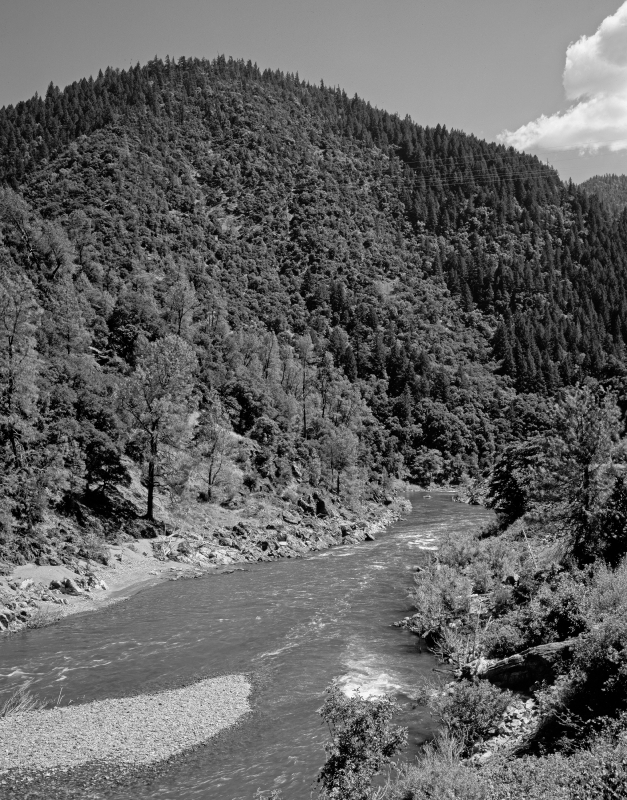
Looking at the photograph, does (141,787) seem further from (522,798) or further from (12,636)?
(12,636)

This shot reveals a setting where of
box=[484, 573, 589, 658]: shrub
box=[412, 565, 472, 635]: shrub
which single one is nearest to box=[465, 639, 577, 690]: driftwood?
box=[484, 573, 589, 658]: shrub

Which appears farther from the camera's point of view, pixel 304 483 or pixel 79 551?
pixel 304 483

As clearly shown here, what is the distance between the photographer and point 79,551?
3142 cm

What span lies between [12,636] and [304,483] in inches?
1559

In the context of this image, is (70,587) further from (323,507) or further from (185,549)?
(323,507)

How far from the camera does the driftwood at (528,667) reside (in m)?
15.5

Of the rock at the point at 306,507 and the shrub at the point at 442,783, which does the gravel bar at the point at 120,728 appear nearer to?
the shrub at the point at 442,783

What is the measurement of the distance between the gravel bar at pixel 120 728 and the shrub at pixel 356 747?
5.25 m

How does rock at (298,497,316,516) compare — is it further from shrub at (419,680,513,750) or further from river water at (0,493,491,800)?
shrub at (419,680,513,750)

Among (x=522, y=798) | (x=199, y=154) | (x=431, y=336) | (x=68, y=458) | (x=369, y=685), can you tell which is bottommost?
(x=369, y=685)

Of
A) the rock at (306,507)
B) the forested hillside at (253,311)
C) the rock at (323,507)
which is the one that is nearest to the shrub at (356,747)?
the forested hillside at (253,311)

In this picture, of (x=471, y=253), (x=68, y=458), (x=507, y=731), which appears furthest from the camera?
(x=471, y=253)

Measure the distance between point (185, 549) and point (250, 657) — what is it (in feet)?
57.6

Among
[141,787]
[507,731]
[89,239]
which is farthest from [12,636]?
[89,239]
